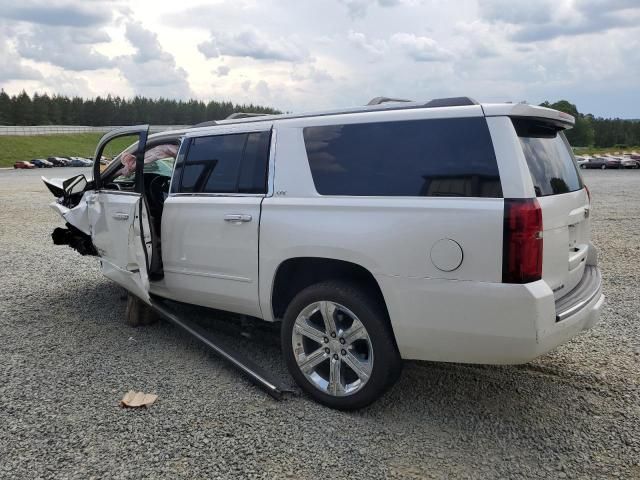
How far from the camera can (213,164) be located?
14.9 feet

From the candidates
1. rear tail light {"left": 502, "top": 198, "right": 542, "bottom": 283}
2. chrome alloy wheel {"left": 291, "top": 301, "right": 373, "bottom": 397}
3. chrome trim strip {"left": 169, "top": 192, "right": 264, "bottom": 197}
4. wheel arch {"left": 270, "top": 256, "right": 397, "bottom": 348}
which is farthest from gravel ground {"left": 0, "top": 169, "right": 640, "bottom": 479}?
chrome trim strip {"left": 169, "top": 192, "right": 264, "bottom": 197}

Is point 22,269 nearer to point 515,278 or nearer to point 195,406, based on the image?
point 195,406

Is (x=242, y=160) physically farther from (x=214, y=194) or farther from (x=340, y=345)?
(x=340, y=345)

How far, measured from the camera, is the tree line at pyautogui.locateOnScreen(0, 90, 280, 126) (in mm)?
113312

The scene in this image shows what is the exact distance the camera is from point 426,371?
172 inches

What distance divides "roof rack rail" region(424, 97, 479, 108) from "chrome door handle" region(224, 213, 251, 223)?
152 cm

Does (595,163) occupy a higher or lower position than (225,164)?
lower

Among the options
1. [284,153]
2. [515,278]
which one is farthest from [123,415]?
[515,278]

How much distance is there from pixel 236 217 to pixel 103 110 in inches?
5437

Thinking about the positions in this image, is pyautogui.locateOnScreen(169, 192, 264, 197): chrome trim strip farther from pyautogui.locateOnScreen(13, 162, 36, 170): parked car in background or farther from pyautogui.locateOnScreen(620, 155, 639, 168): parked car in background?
pyautogui.locateOnScreen(13, 162, 36, 170): parked car in background

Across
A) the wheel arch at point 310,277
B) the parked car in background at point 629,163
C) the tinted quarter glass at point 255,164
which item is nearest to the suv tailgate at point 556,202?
the wheel arch at point 310,277

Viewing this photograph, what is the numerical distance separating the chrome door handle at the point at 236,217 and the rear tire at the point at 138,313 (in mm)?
1729

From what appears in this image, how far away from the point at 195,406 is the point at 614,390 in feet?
9.78

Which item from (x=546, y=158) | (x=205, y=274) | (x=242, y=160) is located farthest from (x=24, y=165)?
(x=546, y=158)
